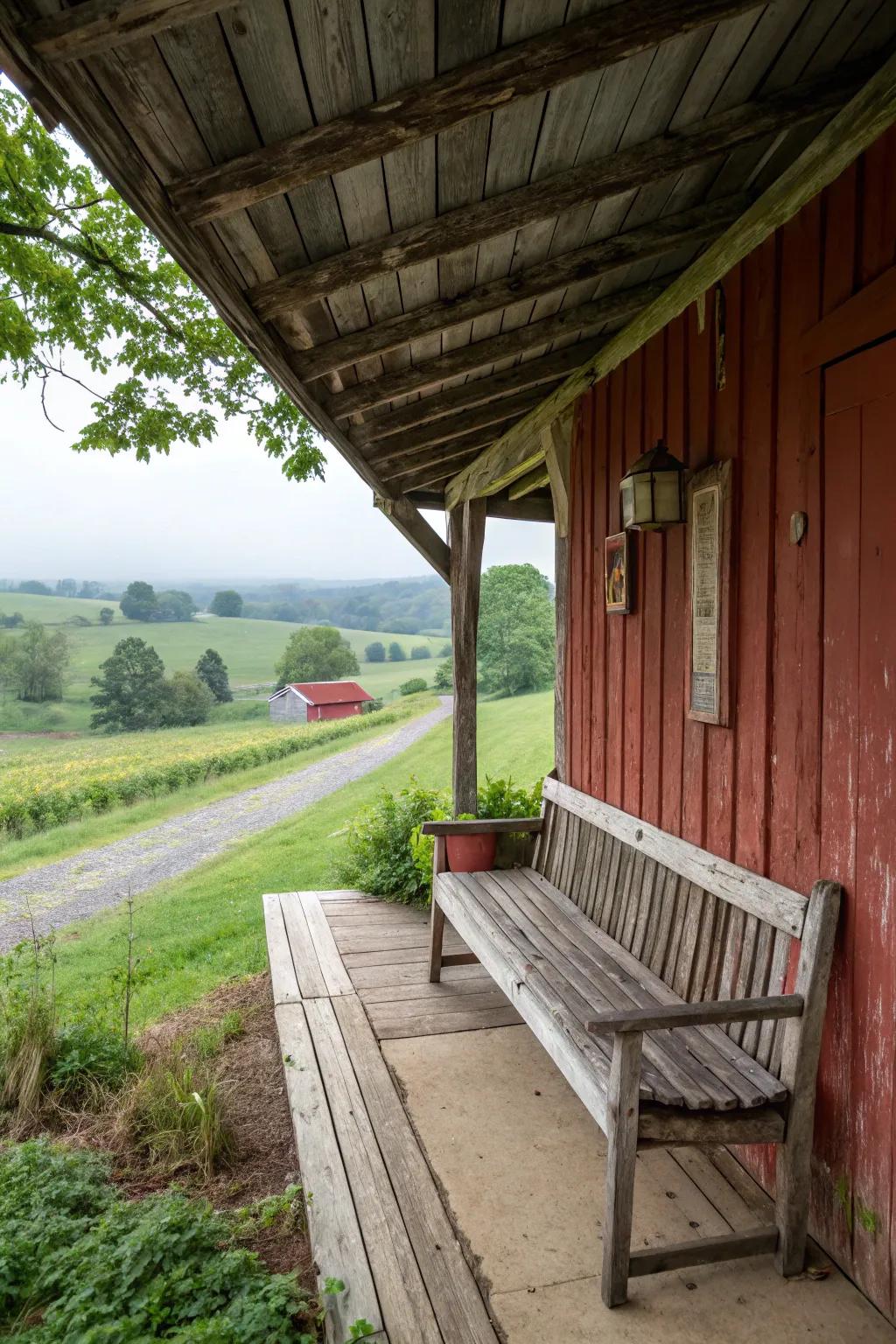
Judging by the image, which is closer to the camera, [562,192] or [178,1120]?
[562,192]

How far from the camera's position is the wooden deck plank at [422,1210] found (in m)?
1.82

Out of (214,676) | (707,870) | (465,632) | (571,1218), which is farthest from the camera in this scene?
(214,676)

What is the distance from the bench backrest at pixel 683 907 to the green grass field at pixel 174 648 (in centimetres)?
3454

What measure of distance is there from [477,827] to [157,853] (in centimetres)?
1288

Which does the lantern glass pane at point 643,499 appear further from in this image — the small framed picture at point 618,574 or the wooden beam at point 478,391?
the wooden beam at point 478,391

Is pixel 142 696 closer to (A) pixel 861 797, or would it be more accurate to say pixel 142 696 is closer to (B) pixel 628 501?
(B) pixel 628 501

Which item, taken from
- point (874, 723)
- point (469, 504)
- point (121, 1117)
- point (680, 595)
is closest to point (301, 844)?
point (469, 504)

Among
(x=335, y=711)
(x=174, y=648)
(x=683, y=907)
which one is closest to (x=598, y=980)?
(x=683, y=907)

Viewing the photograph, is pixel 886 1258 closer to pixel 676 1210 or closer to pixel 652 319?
pixel 676 1210

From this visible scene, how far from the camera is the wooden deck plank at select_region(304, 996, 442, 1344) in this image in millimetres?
1816

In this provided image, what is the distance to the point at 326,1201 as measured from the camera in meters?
2.21

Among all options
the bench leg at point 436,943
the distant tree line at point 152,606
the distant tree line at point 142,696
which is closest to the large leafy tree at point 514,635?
the distant tree line at point 142,696

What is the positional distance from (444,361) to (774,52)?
164 centimetres

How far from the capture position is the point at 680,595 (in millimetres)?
2707
